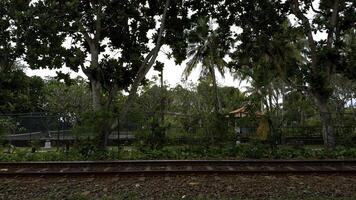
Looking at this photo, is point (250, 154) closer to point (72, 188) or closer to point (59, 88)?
point (72, 188)

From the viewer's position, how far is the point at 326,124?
2036cm

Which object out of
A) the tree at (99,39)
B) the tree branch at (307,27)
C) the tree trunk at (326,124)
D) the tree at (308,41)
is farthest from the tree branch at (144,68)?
the tree trunk at (326,124)

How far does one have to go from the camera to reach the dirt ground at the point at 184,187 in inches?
347

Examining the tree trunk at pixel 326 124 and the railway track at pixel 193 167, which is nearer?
the railway track at pixel 193 167

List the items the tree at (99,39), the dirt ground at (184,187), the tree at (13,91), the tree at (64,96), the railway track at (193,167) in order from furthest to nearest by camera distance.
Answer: the tree at (64,96) < the tree at (13,91) < the tree at (99,39) < the railway track at (193,167) < the dirt ground at (184,187)

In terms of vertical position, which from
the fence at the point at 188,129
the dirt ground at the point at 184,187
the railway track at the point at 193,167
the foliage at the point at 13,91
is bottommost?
the dirt ground at the point at 184,187

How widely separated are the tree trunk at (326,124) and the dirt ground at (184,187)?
896 cm

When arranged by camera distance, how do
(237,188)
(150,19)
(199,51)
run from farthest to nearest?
1. (199,51)
2. (150,19)
3. (237,188)

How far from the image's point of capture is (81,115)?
17.2 metres

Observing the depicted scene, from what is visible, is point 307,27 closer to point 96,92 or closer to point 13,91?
point 96,92

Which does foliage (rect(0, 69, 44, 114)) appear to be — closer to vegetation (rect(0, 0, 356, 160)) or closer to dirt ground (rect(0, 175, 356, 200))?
vegetation (rect(0, 0, 356, 160))

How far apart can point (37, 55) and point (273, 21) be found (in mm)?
11918

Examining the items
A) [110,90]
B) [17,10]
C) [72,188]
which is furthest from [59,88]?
[72,188]

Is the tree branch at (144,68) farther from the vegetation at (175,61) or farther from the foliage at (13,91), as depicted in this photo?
the foliage at (13,91)
